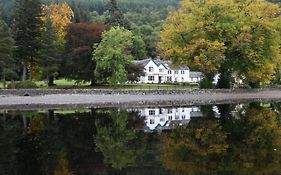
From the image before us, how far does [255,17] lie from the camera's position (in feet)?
212

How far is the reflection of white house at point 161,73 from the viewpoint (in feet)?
348

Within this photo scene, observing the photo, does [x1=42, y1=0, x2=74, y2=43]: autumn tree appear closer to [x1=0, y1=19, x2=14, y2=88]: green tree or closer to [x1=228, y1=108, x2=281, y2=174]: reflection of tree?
[x1=0, y1=19, x2=14, y2=88]: green tree

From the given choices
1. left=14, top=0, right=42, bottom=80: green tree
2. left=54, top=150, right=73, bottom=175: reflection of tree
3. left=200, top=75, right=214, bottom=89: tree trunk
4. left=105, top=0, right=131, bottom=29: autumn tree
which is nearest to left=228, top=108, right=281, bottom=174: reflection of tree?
left=54, top=150, right=73, bottom=175: reflection of tree

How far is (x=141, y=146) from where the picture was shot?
2392 cm

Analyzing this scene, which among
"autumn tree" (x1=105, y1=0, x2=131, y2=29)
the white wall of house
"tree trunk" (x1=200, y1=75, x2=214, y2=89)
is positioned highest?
"autumn tree" (x1=105, y1=0, x2=131, y2=29)

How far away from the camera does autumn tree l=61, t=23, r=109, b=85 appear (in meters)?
72.4

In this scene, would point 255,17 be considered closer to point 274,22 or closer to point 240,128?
point 274,22

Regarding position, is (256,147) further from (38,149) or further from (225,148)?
(38,149)

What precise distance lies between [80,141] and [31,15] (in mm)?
45998

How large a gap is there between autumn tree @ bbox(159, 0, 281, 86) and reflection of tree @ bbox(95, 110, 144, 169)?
89.6 ft

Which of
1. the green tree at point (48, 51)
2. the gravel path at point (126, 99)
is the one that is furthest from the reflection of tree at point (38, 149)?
the green tree at point (48, 51)

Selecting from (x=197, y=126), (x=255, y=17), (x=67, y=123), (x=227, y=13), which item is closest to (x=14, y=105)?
(x=67, y=123)

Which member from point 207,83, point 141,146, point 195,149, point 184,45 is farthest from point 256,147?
point 207,83

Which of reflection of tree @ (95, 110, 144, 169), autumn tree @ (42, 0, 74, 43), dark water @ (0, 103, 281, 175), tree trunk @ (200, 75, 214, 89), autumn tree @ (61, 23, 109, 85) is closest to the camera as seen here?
dark water @ (0, 103, 281, 175)
